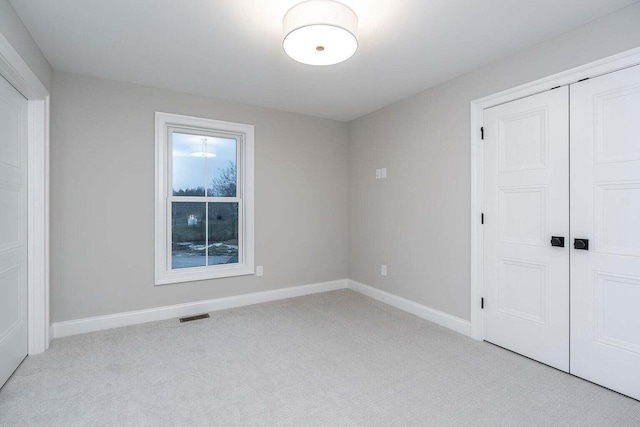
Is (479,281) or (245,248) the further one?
(245,248)

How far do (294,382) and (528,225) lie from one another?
2.19 metres

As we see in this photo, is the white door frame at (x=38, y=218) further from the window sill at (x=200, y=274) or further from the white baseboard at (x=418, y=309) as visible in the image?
the white baseboard at (x=418, y=309)

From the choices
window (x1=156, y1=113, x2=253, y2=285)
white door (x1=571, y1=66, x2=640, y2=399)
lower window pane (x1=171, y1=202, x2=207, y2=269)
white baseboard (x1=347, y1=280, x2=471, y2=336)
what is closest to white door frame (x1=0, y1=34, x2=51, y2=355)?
window (x1=156, y1=113, x2=253, y2=285)

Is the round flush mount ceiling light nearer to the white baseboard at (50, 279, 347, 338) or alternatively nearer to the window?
the window

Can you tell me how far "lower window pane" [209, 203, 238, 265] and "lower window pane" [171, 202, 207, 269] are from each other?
91mm

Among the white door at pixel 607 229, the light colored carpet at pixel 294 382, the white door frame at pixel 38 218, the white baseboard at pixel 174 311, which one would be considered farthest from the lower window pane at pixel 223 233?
the white door at pixel 607 229

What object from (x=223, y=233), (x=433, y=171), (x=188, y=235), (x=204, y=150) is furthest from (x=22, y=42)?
(x=433, y=171)

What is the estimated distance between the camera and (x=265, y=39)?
2.48m

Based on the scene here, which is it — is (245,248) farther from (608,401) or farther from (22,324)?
(608,401)

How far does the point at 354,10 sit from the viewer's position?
83.7 inches

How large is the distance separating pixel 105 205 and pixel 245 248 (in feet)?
5.10

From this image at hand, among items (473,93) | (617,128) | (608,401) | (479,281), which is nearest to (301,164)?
(473,93)

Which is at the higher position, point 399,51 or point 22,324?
point 399,51

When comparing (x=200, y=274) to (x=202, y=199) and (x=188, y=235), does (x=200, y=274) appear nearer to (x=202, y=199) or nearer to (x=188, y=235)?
(x=188, y=235)
